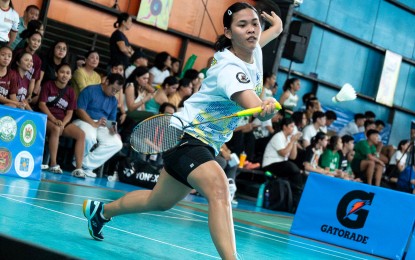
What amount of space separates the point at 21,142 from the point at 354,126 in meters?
9.99

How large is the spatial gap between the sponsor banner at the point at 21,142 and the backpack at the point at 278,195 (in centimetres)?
460

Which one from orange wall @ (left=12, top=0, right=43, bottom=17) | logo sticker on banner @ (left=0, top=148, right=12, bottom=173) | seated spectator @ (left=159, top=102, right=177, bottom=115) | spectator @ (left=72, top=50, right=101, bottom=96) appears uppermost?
orange wall @ (left=12, top=0, right=43, bottom=17)

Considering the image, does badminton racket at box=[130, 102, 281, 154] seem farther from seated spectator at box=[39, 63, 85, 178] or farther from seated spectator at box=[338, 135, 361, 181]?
seated spectator at box=[338, 135, 361, 181]

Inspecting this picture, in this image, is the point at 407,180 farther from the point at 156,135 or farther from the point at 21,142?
the point at 156,135

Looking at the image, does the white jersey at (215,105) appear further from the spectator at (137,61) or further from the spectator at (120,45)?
the spectator at (137,61)

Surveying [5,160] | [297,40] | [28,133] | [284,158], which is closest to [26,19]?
[28,133]

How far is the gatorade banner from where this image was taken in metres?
14.0

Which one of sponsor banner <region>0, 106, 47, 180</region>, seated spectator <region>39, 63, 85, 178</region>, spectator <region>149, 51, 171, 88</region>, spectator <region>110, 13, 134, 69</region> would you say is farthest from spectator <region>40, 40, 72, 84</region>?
spectator <region>149, 51, 171, 88</region>

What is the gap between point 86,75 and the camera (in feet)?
37.0

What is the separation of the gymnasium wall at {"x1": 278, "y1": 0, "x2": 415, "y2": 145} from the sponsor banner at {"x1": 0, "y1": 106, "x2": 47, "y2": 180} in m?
8.79

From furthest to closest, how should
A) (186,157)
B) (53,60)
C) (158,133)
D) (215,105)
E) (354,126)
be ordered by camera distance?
(354,126)
(53,60)
(158,133)
(215,105)
(186,157)

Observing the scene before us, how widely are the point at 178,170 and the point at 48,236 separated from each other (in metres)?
1.02

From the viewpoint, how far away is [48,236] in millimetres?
4984

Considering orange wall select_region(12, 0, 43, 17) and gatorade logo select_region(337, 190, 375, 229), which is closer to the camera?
gatorade logo select_region(337, 190, 375, 229)
